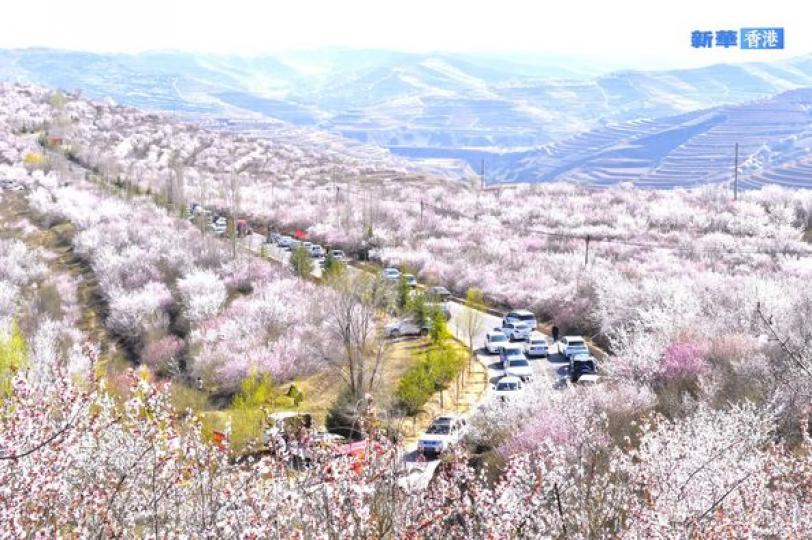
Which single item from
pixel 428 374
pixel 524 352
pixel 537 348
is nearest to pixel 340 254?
pixel 524 352

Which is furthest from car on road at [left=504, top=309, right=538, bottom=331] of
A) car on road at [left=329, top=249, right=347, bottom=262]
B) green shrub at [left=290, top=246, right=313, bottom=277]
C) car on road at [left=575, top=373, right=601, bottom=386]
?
car on road at [left=329, top=249, right=347, bottom=262]

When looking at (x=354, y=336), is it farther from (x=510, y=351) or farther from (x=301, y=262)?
(x=301, y=262)

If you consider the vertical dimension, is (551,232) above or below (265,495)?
below

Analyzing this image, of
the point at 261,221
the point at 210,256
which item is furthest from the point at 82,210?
the point at 210,256

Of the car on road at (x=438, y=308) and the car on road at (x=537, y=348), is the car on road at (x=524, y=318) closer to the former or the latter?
the car on road at (x=537, y=348)

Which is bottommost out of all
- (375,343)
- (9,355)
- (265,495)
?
(375,343)

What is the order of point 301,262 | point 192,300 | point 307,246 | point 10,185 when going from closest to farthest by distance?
point 192,300, point 301,262, point 307,246, point 10,185

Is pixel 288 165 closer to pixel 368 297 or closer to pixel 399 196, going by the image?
pixel 399 196
